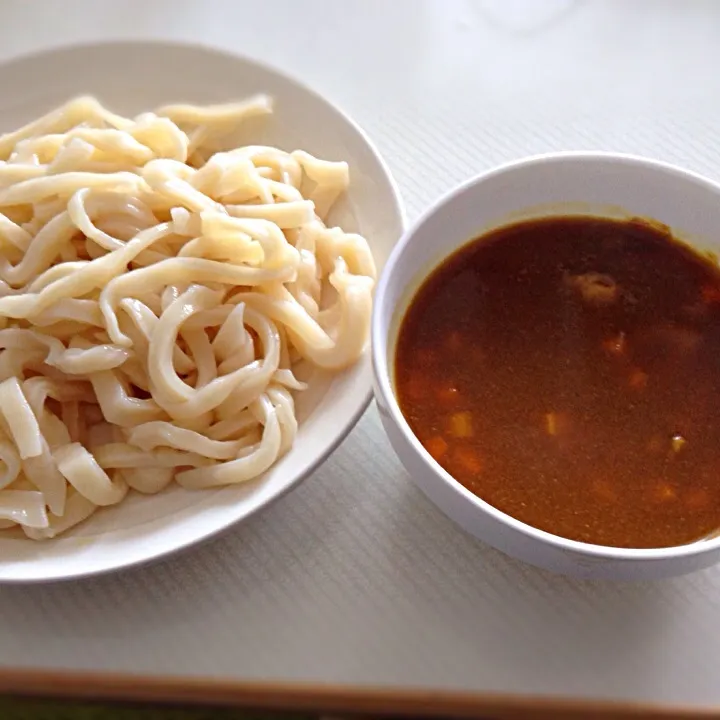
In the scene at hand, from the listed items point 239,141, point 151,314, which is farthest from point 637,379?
point 239,141

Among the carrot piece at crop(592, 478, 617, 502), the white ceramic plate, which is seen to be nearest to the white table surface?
the white ceramic plate

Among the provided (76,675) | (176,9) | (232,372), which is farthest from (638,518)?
(176,9)

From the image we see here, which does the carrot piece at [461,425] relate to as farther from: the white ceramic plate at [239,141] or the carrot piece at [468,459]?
the white ceramic plate at [239,141]

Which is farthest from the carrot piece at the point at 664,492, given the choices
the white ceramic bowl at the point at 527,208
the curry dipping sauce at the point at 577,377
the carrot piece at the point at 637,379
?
the white ceramic bowl at the point at 527,208

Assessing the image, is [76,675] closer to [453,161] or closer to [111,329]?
[111,329]

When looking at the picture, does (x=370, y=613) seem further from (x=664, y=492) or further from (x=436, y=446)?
(x=664, y=492)

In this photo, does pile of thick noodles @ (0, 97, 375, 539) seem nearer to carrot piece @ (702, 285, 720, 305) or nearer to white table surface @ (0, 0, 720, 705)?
white table surface @ (0, 0, 720, 705)
